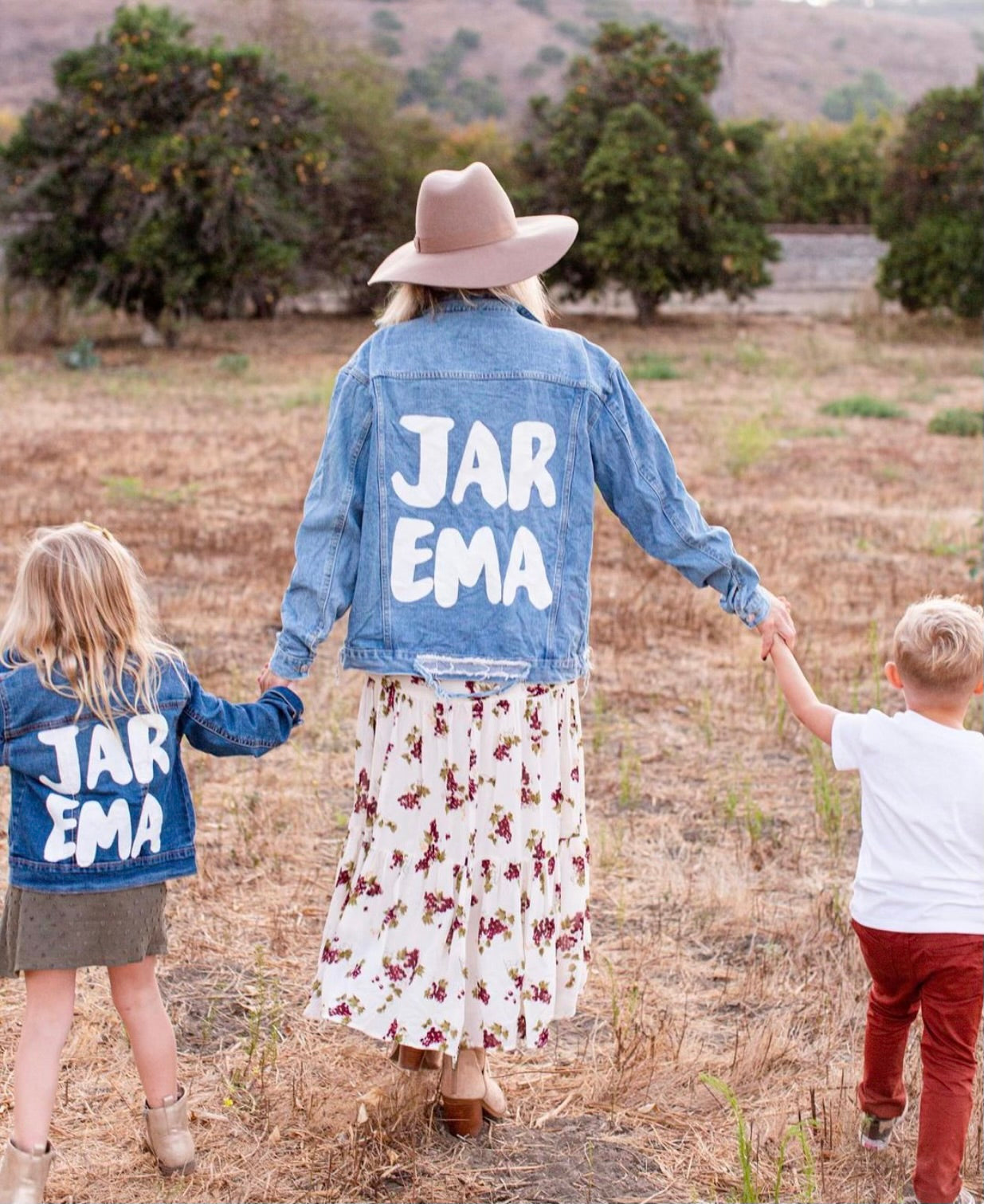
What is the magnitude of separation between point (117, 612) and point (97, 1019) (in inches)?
52.8

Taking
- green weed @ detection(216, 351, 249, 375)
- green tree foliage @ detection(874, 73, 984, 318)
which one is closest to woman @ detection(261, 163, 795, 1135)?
green weed @ detection(216, 351, 249, 375)

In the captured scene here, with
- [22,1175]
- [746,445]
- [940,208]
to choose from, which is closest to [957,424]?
[746,445]

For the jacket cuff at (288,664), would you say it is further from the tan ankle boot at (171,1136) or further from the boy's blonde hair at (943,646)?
the boy's blonde hair at (943,646)

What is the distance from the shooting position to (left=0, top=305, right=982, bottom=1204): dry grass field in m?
3.01

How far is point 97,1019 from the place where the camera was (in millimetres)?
3549

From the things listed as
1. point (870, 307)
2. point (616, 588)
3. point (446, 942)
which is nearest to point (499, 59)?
point (870, 307)

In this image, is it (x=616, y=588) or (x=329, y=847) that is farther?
(x=616, y=588)

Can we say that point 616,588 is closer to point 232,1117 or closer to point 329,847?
point 329,847

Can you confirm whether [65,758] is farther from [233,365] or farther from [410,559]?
[233,365]

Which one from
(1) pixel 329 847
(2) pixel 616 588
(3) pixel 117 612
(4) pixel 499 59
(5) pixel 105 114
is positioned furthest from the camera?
(4) pixel 499 59

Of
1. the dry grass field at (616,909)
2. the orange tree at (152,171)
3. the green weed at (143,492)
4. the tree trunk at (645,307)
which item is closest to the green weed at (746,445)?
the dry grass field at (616,909)

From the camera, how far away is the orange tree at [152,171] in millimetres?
19594

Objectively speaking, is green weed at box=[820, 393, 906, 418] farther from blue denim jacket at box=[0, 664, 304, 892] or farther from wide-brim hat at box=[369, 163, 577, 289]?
blue denim jacket at box=[0, 664, 304, 892]

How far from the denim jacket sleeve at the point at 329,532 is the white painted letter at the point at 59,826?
473mm
